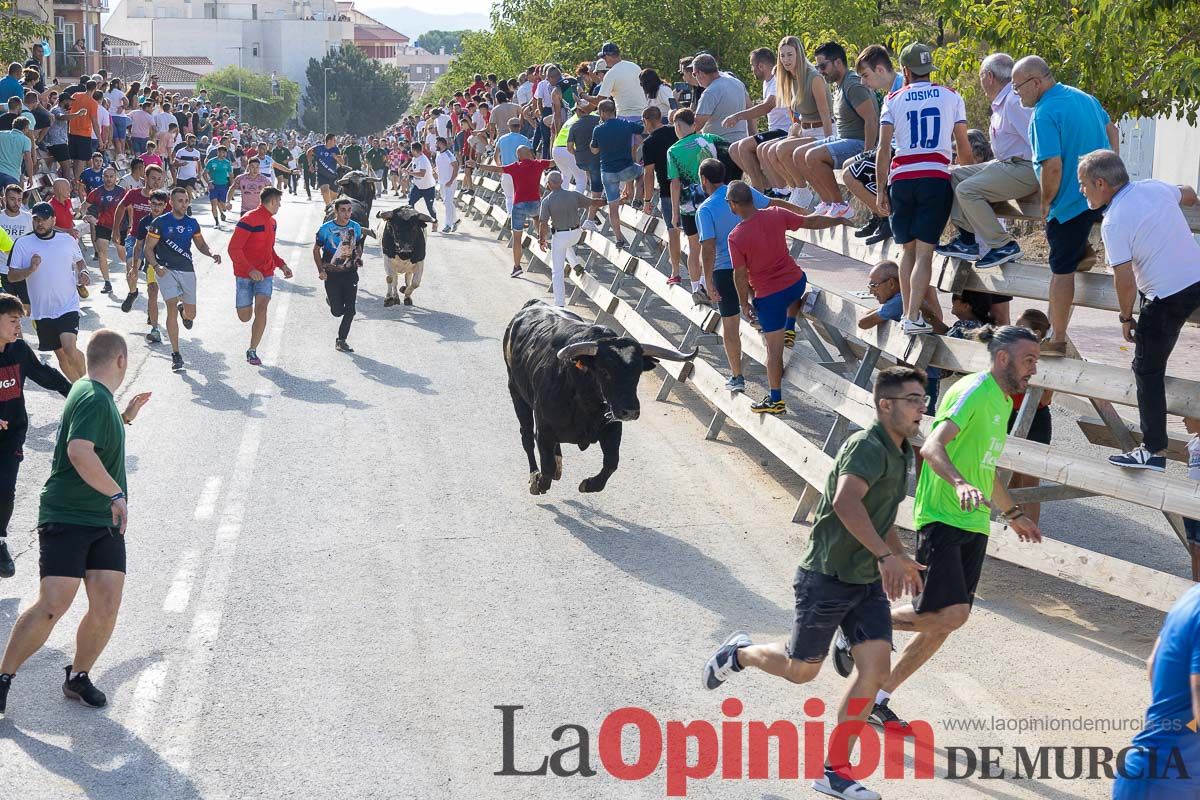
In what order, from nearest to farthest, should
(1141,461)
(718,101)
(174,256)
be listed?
(1141,461) < (718,101) < (174,256)

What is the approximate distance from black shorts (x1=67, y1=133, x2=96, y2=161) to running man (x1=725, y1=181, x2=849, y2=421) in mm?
19348

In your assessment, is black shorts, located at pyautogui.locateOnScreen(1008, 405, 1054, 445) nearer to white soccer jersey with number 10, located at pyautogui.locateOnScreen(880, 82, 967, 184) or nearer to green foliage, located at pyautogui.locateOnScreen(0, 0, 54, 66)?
white soccer jersey with number 10, located at pyautogui.locateOnScreen(880, 82, 967, 184)

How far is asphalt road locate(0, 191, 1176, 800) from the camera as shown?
6.51 m

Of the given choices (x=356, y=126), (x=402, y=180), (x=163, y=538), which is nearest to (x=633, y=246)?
(x=163, y=538)

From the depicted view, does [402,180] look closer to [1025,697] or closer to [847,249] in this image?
[847,249]

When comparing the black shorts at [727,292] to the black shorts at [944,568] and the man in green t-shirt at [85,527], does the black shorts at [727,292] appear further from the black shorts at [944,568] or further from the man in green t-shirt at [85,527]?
the man in green t-shirt at [85,527]

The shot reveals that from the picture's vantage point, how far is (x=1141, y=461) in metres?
8.27

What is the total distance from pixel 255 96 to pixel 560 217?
352ft

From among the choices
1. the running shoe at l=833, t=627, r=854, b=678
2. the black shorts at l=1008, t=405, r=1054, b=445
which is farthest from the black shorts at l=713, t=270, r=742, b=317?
the running shoe at l=833, t=627, r=854, b=678

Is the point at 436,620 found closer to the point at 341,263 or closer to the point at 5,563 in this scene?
the point at 5,563

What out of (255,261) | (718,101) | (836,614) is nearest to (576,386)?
(836,614)

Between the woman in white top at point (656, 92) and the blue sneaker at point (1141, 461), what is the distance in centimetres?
1032

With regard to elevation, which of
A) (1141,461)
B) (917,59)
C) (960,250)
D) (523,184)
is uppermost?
(917,59)

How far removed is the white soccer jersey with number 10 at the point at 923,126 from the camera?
978cm
